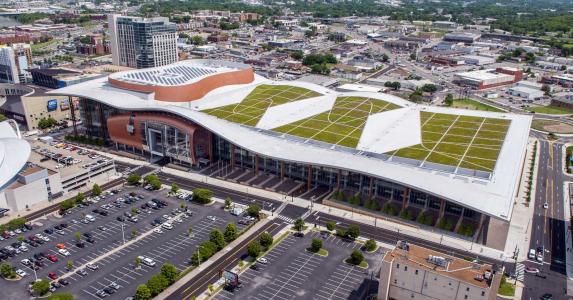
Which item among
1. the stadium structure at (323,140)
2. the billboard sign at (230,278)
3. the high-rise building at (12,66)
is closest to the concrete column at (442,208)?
the stadium structure at (323,140)

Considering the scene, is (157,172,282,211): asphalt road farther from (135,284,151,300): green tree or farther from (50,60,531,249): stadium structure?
(135,284,151,300): green tree

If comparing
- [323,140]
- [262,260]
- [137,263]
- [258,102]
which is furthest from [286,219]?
[258,102]

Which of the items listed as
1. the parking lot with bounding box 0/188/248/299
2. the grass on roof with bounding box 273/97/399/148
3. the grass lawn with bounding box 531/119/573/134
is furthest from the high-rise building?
the grass lawn with bounding box 531/119/573/134

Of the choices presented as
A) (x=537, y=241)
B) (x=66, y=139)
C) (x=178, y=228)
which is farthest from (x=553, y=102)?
(x=66, y=139)

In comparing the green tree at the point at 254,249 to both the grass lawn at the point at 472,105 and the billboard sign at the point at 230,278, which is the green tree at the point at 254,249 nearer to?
the billboard sign at the point at 230,278

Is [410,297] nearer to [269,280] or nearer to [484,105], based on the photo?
[269,280]

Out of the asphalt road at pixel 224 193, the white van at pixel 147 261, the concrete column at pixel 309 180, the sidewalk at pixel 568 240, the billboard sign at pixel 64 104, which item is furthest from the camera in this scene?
the billboard sign at pixel 64 104
